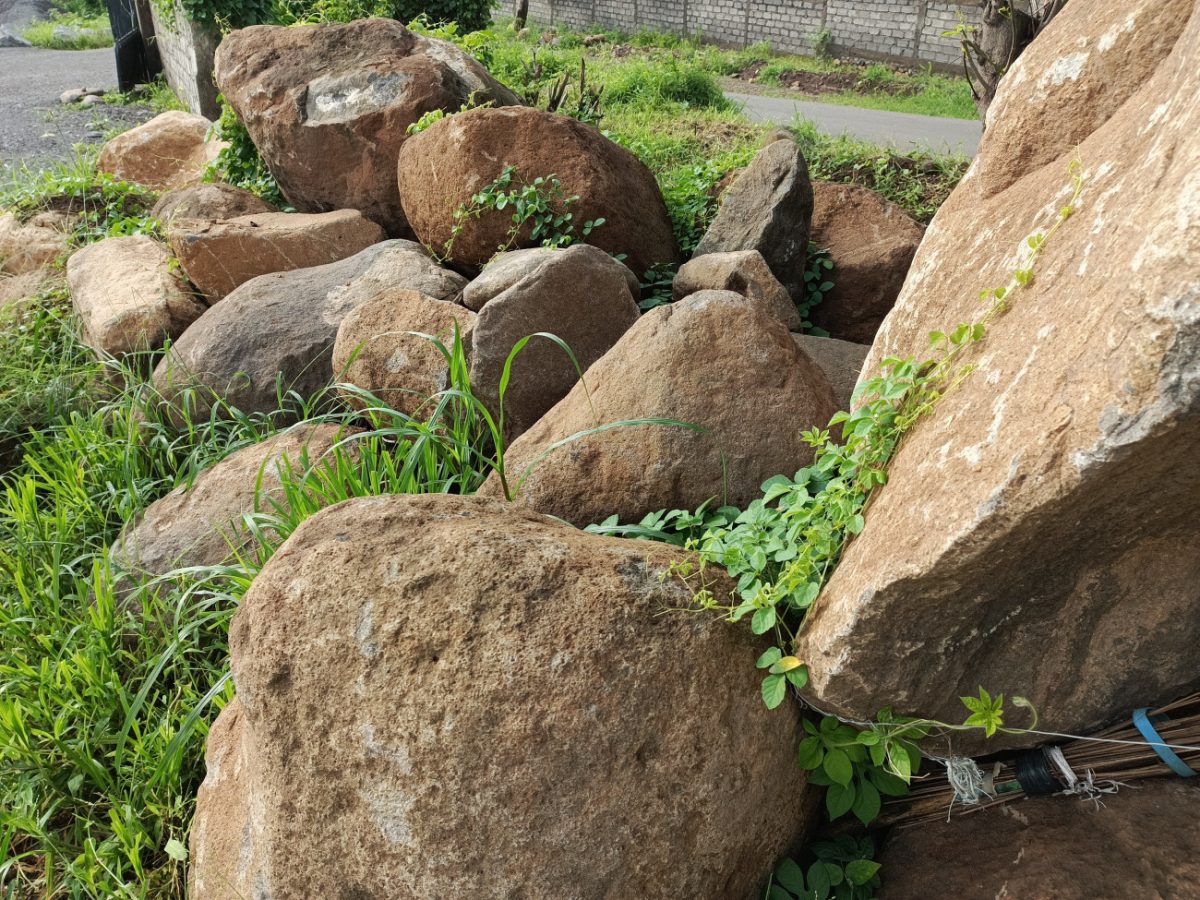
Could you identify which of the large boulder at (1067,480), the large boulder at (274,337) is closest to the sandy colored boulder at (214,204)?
the large boulder at (274,337)

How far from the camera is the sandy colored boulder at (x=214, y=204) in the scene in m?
5.06

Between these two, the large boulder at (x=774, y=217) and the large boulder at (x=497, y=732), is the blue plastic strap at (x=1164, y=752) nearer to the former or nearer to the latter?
the large boulder at (x=497, y=732)

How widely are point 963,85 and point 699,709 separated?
11707 mm

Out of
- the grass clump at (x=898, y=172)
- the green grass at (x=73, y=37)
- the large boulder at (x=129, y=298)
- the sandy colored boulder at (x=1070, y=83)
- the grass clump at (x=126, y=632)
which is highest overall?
the sandy colored boulder at (x=1070, y=83)

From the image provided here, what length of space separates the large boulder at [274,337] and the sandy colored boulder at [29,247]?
89.1 inches

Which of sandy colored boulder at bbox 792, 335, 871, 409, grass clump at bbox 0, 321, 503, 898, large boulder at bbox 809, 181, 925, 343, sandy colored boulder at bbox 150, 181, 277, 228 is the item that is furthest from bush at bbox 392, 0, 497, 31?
sandy colored boulder at bbox 792, 335, 871, 409

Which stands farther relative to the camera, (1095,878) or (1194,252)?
(1095,878)

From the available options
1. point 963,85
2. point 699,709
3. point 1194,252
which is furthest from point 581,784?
point 963,85

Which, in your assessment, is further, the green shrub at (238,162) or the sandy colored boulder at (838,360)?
the green shrub at (238,162)

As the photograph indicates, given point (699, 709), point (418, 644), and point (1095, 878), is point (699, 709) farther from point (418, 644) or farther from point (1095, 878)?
point (1095, 878)

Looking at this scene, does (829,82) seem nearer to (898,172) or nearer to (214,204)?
(898,172)

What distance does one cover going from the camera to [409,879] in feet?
5.18

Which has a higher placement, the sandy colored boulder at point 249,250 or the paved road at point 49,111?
the sandy colored boulder at point 249,250

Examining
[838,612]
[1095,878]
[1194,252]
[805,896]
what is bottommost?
[805,896]
